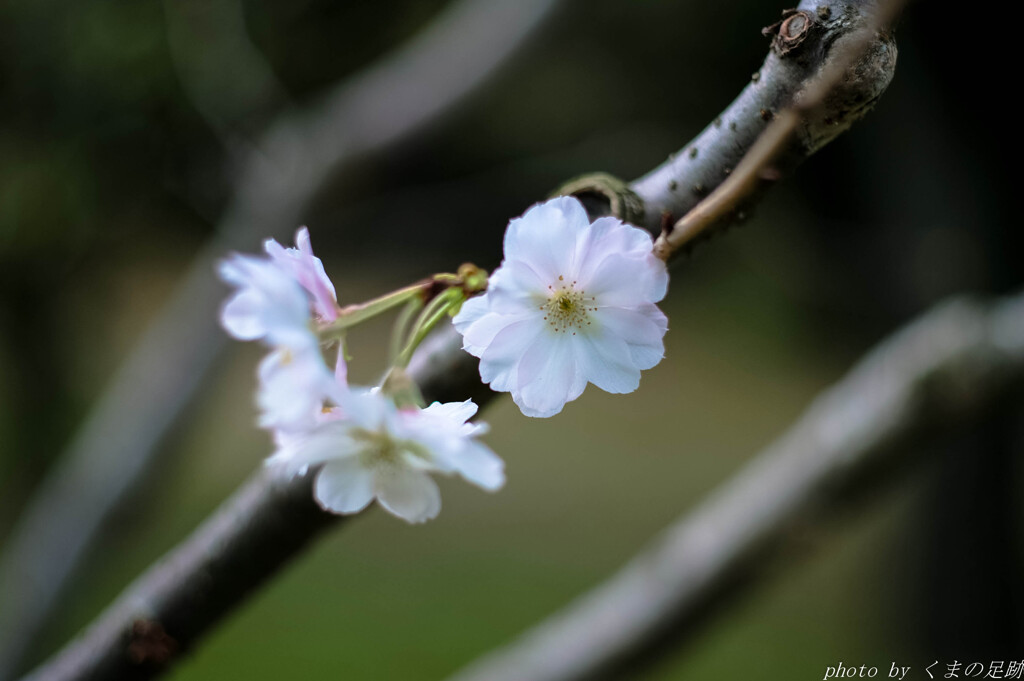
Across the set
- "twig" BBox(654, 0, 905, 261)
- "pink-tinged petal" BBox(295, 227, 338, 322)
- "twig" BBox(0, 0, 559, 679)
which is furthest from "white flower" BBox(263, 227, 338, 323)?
"twig" BBox(0, 0, 559, 679)

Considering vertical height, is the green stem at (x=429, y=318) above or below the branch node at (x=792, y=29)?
below

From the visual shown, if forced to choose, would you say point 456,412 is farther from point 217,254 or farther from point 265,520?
point 217,254

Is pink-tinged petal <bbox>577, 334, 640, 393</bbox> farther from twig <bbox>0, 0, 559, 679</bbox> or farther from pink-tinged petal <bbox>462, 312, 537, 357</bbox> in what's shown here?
twig <bbox>0, 0, 559, 679</bbox>

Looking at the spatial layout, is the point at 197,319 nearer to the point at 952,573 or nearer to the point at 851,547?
the point at 952,573

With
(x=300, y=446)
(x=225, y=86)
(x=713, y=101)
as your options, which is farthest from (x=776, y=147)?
(x=713, y=101)

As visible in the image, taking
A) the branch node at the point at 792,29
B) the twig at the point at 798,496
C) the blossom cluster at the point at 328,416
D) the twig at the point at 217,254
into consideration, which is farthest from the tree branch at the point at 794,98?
the twig at the point at 217,254

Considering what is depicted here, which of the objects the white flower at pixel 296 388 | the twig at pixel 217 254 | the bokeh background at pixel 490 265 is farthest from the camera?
the bokeh background at pixel 490 265

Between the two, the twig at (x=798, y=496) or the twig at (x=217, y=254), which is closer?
the twig at (x=798, y=496)

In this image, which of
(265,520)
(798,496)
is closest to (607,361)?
(265,520)

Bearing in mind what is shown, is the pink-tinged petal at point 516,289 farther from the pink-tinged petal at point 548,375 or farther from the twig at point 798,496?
the twig at point 798,496
